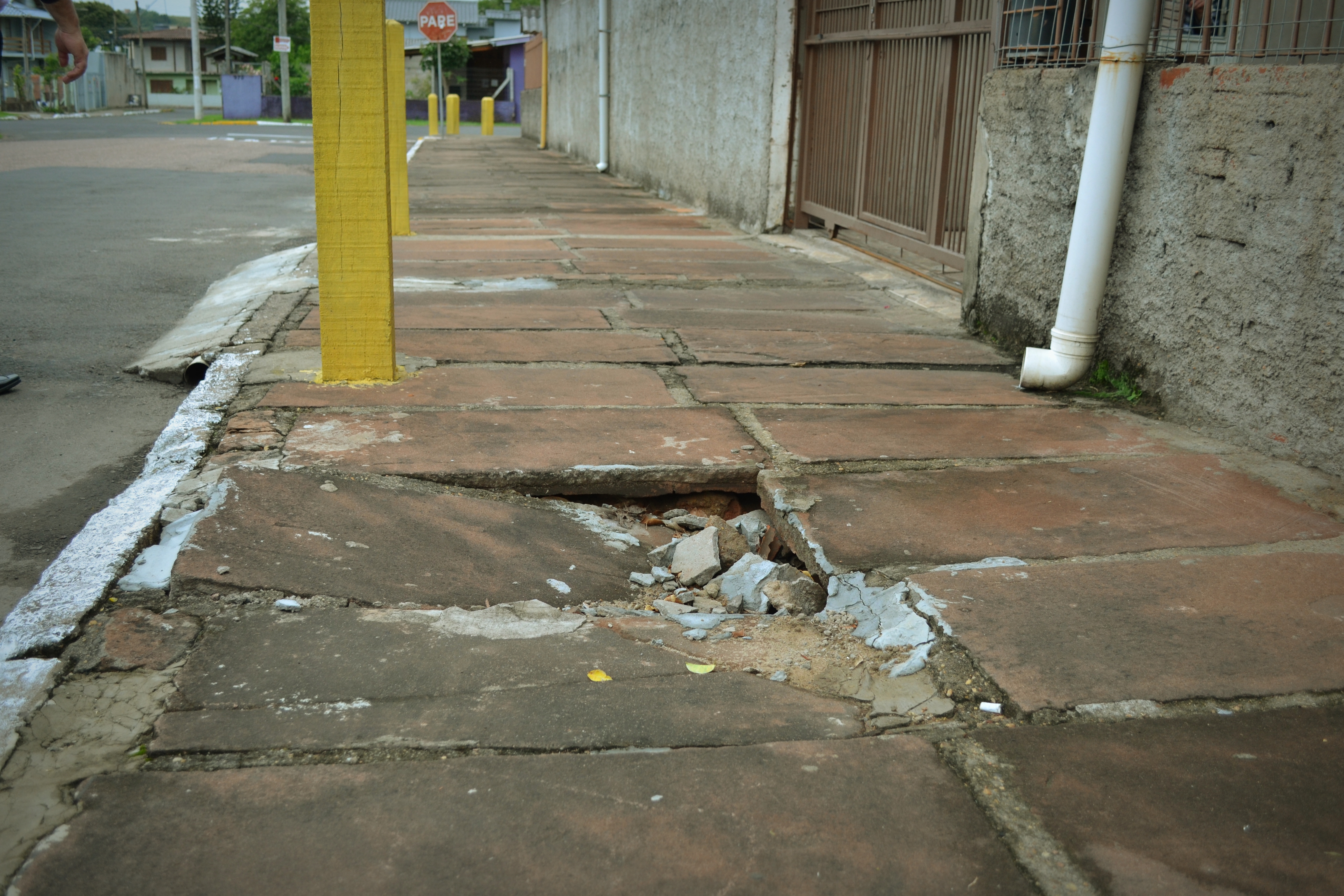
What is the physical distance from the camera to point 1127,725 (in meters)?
1.55

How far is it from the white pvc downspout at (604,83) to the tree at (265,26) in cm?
6408

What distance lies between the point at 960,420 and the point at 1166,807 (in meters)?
1.80

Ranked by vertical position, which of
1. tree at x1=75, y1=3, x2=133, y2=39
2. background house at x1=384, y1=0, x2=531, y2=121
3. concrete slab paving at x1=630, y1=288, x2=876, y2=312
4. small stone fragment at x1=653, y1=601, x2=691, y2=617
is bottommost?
small stone fragment at x1=653, y1=601, x2=691, y2=617

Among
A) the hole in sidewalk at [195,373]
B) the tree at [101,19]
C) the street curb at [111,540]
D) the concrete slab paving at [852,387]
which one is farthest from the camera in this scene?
the tree at [101,19]

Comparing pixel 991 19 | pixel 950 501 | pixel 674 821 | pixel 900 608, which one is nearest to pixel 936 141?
pixel 991 19

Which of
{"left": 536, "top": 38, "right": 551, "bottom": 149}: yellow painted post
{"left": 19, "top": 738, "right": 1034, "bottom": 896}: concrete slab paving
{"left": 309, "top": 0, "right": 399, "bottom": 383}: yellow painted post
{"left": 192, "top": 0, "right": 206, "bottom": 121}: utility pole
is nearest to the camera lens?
{"left": 19, "top": 738, "right": 1034, "bottom": 896}: concrete slab paving

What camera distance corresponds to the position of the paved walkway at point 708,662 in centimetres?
128

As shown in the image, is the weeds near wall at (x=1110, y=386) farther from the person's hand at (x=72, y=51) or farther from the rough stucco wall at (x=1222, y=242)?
the person's hand at (x=72, y=51)

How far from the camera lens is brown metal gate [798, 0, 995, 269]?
4.98 m

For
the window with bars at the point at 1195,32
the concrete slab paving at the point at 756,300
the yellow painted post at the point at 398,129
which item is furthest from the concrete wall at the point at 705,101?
the window with bars at the point at 1195,32

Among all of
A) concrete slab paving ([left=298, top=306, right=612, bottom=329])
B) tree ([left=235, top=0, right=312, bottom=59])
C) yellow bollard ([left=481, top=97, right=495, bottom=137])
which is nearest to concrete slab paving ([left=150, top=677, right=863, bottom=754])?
concrete slab paving ([left=298, top=306, right=612, bottom=329])

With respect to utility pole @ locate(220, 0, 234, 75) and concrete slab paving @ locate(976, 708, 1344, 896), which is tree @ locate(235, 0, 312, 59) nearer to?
utility pole @ locate(220, 0, 234, 75)

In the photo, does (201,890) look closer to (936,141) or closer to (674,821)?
(674,821)

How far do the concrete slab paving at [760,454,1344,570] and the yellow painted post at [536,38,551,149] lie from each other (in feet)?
62.8
